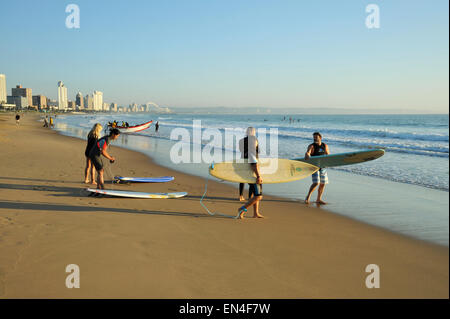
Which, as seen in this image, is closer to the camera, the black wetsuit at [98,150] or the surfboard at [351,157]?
the black wetsuit at [98,150]

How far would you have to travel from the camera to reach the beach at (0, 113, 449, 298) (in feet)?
10.5

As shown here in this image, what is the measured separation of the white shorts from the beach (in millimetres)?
810

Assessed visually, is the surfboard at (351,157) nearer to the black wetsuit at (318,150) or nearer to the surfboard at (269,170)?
the black wetsuit at (318,150)

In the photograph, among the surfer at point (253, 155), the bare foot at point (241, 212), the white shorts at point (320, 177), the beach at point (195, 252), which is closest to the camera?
the beach at point (195, 252)

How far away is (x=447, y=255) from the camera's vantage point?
2730mm

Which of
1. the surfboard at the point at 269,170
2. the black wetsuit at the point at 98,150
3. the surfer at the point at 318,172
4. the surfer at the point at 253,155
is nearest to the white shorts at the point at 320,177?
the surfer at the point at 318,172

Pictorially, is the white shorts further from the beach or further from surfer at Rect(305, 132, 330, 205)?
the beach

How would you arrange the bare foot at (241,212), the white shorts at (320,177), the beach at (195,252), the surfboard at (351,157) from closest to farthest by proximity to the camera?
1. the beach at (195,252)
2. the bare foot at (241,212)
3. the white shorts at (320,177)
4. the surfboard at (351,157)

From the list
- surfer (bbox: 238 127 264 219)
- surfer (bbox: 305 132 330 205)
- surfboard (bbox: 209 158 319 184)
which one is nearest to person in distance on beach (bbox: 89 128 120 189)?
surfboard (bbox: 209 158 319 184)

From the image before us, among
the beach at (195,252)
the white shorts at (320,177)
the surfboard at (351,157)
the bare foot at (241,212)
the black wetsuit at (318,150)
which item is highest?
the black wetsuit at (318,150)

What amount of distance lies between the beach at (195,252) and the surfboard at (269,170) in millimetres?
732

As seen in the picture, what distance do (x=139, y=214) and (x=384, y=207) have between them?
5.72m

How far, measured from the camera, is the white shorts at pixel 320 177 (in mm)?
6723
